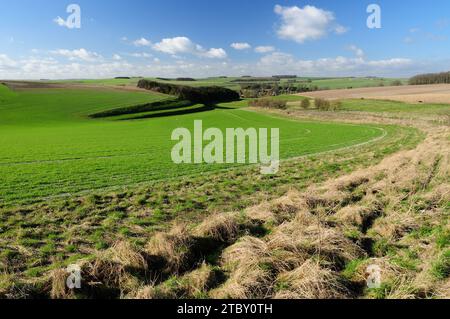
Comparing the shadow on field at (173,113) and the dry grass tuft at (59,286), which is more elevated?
the shadow on field at (173,113)

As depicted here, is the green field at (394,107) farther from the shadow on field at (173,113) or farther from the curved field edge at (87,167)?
the curved field edge at (87,167)

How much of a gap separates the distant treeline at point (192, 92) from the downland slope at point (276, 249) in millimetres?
100565

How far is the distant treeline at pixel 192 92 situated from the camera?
115750 mm

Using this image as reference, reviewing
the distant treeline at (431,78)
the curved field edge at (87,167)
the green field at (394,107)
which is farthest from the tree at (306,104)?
the distant treeline at (431,78)

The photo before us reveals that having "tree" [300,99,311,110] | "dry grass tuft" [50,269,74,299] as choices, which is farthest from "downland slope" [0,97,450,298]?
"tree" [300,99,311,110]

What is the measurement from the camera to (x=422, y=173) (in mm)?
14414

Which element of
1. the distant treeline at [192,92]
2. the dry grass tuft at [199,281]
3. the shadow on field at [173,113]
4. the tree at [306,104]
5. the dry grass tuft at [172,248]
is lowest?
the dry grass tuft at [199,281]

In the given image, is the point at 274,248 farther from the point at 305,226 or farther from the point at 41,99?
the point at 41,99

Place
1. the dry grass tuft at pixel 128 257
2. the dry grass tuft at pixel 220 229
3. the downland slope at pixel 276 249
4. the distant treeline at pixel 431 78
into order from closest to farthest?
the downland slope at pixel 276 249
the dry grass tuft at pixel 128 257
the dry grass tuft at pixel 220 229
the distant treeline at pixel 431 78

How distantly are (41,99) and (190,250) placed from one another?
87783 millimetres

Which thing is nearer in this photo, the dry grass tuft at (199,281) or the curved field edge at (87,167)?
the dry grass tuft at (199,281)

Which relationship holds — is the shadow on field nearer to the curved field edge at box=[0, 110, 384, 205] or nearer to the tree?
the tree

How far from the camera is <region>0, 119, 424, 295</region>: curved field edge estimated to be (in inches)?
304
